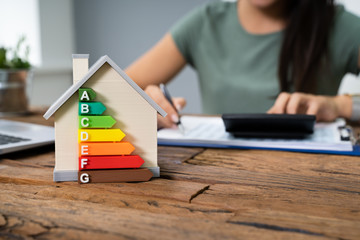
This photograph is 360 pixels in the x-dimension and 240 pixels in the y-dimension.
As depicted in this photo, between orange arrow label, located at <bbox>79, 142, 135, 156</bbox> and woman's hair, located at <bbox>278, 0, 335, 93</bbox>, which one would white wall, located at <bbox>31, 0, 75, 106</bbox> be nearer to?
woman's hair, located at <bbox>278, 0, 335, 93</bbox>

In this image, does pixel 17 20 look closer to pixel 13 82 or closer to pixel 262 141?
pixel 13 82

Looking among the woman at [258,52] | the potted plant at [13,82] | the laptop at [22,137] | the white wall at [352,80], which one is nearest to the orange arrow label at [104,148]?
the laptop at [22,137]

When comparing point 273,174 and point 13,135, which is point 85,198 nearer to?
point 273,174

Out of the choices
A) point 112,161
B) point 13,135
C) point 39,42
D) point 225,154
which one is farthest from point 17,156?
point 39,42

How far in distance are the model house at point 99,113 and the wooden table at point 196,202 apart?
4cm

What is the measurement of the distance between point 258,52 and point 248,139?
0.85m

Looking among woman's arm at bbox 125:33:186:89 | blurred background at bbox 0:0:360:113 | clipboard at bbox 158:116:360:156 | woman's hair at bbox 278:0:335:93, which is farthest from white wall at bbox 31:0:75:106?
clipboard at bbox 158:116:360:156

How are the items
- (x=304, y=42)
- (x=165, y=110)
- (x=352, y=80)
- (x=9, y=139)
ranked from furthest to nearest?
(x=352, y=80) → (x=304, y=42) → (x=165, y=110) → (x=9, y=139)

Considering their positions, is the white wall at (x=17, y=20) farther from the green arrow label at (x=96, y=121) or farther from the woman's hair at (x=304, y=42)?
the green arrow label at (x=96, y=121)

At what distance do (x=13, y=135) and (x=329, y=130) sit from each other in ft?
2.24

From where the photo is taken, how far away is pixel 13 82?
3.97 ft

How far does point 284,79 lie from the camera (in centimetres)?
141

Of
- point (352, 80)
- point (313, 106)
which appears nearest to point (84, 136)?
point (313, 106)

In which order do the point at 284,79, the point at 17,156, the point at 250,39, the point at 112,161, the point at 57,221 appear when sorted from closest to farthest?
the point at 57,221 → the point at 112,161 → the point at 17,156 → the point at 284,79 → the point at 250,39
